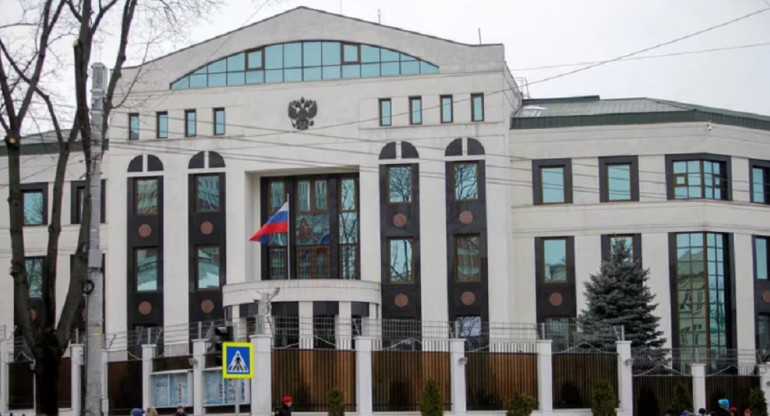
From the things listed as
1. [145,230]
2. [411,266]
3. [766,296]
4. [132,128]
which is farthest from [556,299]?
[132,128]

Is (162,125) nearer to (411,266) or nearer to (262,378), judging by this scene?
(411,266)

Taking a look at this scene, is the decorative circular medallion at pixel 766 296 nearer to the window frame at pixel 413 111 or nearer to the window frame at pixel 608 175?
the window frame at pixel 608 175

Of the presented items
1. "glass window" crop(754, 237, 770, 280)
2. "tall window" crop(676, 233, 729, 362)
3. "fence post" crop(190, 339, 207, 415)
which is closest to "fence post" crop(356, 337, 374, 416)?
"fence post" crop(190, 339, 207, 415)

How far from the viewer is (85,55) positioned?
27.0 meters

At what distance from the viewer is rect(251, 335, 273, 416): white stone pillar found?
35.9 m

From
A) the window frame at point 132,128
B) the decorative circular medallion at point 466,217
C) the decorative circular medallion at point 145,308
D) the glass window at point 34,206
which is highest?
the window frame at point 132,128

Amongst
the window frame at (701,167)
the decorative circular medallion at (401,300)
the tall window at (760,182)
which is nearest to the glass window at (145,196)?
the decorative circular medallion at (401,300)

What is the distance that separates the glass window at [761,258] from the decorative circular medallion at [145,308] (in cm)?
→ 2636

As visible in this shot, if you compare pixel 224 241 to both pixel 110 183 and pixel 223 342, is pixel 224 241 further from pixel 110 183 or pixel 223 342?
pixel 223 342

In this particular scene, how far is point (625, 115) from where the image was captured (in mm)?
57000

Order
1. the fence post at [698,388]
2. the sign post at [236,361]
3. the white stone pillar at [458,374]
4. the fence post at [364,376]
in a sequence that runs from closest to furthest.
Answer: the sign post at [236,361] → the fence post at [364,376] → the white stone pillar at [458,374] → the fence post at [698,388]

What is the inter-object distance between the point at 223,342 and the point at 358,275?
100 ft

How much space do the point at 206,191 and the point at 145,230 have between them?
127 inches

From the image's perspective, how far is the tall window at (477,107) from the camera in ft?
184
